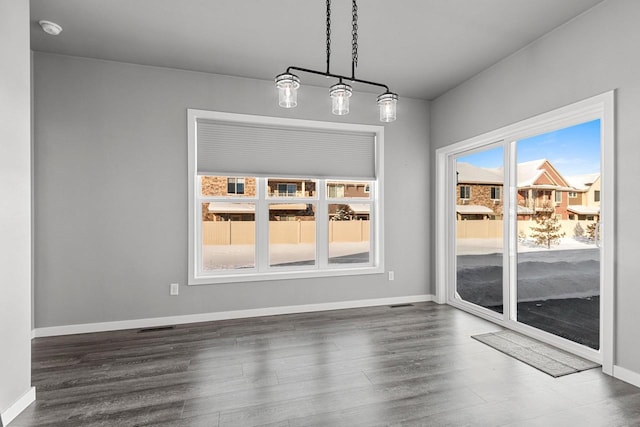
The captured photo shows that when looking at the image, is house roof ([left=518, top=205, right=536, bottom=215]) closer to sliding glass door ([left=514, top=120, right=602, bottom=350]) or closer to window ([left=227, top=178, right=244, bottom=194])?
sliding glass door ([left=514, top=120, right=602, bottom=350])

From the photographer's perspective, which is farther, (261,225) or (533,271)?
(261,225)

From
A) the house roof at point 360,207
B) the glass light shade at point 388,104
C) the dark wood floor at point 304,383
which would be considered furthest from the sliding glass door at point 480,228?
the glass light shade at point 388,104

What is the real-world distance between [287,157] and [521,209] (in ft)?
8.93

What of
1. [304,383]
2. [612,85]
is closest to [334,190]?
[304,383]

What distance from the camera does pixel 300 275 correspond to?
14.0 feet

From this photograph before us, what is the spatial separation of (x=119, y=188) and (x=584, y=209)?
4.57 metres

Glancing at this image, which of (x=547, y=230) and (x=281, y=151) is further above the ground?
(x=281, y=151)

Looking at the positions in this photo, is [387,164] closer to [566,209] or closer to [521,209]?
[521,209]

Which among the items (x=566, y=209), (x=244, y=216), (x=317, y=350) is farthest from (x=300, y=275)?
(x=566, y=209)

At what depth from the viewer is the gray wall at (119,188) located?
345 cm

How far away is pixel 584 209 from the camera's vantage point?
2.99 metres

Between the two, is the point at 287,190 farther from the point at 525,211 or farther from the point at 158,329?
the point at 525,211

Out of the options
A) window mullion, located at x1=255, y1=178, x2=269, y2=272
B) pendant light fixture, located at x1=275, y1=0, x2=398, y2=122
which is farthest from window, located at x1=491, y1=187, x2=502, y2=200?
window mullion, located at x1=255, y1=178, x2=269, y2=272

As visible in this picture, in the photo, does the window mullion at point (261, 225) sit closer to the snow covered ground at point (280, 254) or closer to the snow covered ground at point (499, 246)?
the snow covered ground at point (280, 254)
